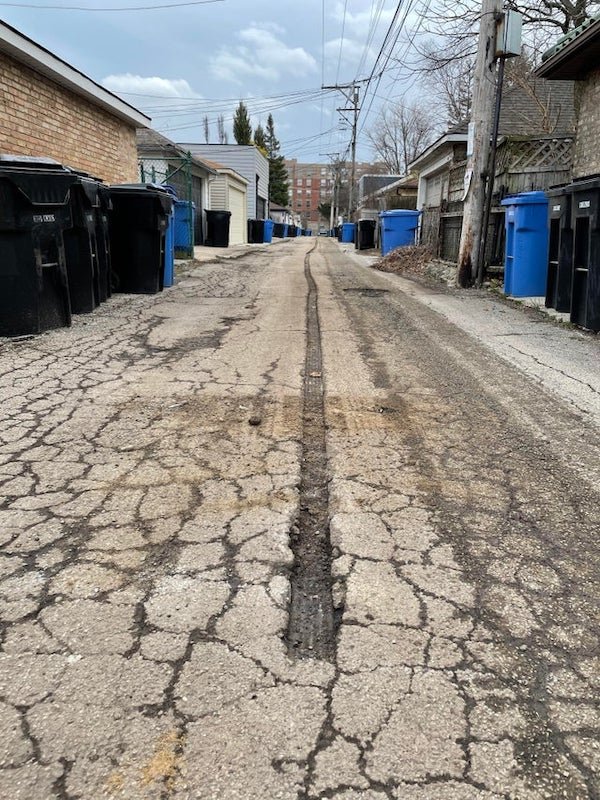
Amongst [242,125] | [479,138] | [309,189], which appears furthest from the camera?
[309,189]

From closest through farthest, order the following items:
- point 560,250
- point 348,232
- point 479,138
Answer: point 560,250 < point 479,138 < point 348,232

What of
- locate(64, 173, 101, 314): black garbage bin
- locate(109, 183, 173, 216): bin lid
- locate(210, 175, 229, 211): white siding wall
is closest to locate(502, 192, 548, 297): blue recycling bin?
locate(109, 183, 173, 216): bin lid

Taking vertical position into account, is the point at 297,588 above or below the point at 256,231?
below

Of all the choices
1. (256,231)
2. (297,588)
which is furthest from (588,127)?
(256,231)

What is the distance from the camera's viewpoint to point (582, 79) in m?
11.3

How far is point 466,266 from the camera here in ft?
37.2

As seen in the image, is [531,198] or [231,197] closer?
[531,198]

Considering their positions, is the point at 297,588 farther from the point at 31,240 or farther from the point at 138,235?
the point at 138,235

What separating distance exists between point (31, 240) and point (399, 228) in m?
15.7

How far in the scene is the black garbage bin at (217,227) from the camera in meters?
24.0

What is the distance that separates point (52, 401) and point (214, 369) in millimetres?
1393

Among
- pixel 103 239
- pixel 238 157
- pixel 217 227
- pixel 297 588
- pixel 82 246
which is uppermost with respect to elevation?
pixel 238 157

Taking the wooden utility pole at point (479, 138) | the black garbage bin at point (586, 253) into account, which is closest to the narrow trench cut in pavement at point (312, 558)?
the black garbage bin at point (586, 253)

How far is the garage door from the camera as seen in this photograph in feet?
96.0
